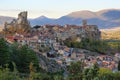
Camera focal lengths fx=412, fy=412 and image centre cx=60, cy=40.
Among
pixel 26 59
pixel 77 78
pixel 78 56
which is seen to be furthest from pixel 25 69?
pixel 78 56

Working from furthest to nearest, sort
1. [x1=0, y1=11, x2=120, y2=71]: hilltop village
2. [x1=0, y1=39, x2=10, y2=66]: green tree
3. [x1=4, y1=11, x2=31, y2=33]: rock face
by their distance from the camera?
[x1=4, y1=11, x2=31, y2=33]: rock face
[x1=0, y1=11, x2=120, y2=71]: hilltop village
[x1=0, y1=39, x2=10, y2=66]: green tree

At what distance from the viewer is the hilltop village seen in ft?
275

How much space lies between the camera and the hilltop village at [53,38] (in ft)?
275

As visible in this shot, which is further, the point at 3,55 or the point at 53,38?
the point at 53,38

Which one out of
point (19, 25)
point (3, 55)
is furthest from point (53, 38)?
point (3, 55)

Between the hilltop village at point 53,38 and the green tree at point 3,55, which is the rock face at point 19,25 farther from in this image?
the green tree at point 3,55

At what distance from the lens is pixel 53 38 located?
105375 millimetres

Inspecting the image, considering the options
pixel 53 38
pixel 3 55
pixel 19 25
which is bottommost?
pixel 3 55

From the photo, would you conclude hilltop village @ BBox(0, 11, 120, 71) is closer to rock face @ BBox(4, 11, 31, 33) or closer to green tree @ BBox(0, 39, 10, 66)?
rock face @ BBox(4, 11, 31, 33)

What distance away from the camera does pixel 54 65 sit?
67.6 metres

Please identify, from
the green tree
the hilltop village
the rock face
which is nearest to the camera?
the green tree

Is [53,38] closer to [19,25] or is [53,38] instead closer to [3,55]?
[19,25]

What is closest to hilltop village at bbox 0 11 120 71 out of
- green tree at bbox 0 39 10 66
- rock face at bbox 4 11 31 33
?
rock face at bbox 4 11 31 33

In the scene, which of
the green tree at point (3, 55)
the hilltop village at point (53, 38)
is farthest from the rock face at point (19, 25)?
the green tree at point (3, 55)
